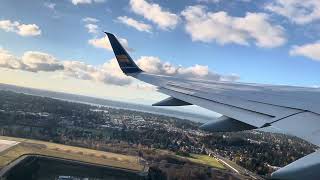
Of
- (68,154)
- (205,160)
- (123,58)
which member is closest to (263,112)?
(123,58)

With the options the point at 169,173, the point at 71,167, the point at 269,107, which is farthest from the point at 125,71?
the point at 71,167

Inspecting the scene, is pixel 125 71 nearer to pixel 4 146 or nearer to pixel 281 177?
pixel 281 177

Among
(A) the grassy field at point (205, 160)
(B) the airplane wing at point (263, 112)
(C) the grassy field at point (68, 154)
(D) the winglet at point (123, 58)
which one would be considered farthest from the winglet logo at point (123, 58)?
(A) the grassy field at point (205, 160)

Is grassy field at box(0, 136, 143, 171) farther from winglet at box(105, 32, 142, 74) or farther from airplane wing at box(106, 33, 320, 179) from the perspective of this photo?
airplane wing at box(106, 33, 320, 179)

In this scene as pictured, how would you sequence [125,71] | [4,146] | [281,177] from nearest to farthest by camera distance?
[281,177] < [125,71] < [4,146]

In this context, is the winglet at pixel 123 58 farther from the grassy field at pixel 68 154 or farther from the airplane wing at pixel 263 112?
the grassy field at pixel 68 154
